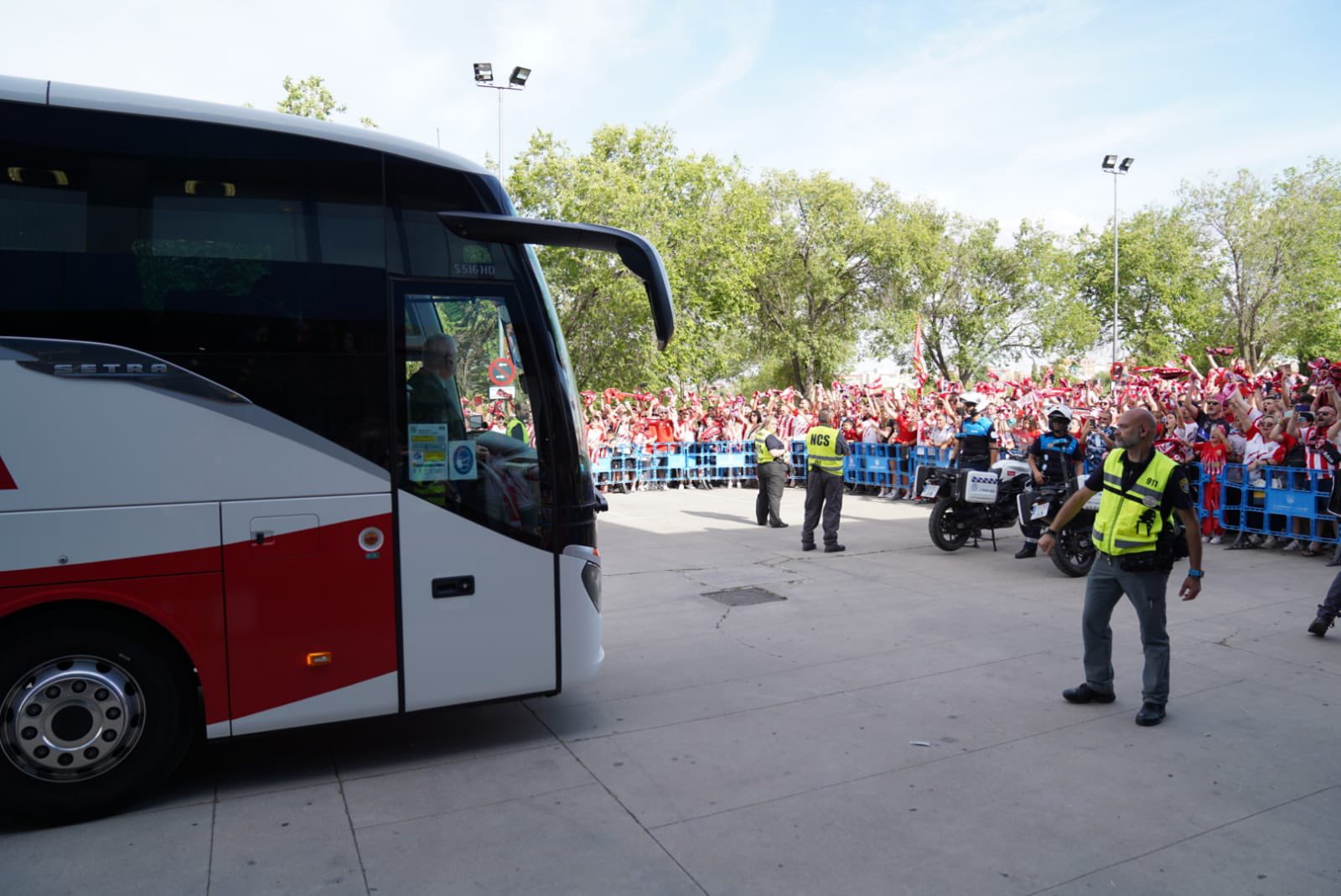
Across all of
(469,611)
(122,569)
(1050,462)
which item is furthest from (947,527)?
(122,569)

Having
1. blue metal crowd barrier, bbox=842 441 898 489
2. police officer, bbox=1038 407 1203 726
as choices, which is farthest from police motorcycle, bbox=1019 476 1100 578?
blue metal crowd barrier, bbox=842 441 898 489

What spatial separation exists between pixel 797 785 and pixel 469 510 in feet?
6.98

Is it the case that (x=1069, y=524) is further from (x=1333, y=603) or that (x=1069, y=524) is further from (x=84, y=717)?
(x=84, y=717)

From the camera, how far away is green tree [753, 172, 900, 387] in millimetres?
43562

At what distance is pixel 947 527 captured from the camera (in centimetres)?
1177

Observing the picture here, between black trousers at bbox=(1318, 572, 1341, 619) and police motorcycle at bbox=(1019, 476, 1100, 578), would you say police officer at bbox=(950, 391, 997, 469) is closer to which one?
police motorcycle at bbox=(1019, 476, 1100, 578)

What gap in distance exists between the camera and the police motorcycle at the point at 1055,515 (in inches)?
395

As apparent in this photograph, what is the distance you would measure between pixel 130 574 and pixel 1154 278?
52.3m

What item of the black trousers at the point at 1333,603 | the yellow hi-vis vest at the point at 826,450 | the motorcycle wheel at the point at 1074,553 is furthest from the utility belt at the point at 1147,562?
the yellow hi-vis vest at the point at 826,450

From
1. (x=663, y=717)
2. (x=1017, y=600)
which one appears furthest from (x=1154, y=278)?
(x=663, y=717)

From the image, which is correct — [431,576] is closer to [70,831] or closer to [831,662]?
[70,831]

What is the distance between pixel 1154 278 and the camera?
48.0m

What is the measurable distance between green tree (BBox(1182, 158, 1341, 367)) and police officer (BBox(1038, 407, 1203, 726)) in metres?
44.7

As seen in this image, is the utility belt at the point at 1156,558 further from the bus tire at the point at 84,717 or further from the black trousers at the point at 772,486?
the black trousers at the point at 772,486
